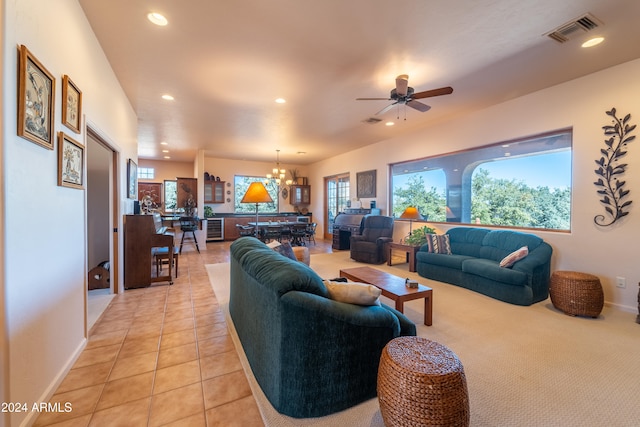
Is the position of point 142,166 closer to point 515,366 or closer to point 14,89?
point 14,89

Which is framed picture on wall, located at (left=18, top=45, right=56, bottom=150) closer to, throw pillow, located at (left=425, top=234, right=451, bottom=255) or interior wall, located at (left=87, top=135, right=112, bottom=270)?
interior wall, located at (left=87, top=135, right=112, bottom=270)

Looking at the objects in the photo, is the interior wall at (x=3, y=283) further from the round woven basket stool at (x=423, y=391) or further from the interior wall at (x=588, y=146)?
the interior wall at (x=588, y=146)

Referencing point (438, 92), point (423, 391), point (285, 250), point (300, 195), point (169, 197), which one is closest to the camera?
point (423, 391)

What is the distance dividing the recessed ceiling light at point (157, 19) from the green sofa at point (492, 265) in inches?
178

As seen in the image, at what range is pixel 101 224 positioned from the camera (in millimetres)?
4141

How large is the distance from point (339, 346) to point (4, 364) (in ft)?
5.47

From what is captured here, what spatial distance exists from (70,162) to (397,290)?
10.1ft

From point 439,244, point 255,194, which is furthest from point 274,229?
point 439,244

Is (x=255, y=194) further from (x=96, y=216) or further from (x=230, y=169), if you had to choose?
(x=230, y=169)

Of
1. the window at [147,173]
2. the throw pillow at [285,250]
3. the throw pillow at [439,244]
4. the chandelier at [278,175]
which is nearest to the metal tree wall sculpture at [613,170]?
the throw pillow at [439,244]

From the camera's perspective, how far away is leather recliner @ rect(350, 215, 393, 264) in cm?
553

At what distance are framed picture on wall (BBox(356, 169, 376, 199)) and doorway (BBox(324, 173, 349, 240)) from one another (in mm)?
706

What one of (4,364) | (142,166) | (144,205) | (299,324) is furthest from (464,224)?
(142,166)

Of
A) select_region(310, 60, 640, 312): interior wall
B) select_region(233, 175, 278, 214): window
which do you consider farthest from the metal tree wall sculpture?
select_region(233, 175, 278, 214): window
